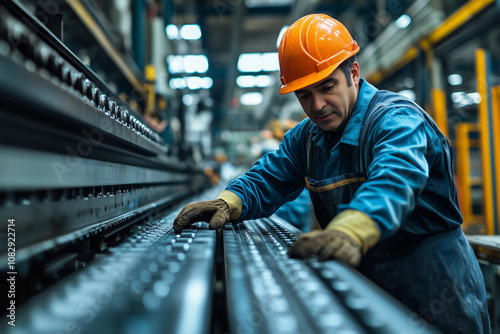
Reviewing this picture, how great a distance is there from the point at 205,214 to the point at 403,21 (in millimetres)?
3283

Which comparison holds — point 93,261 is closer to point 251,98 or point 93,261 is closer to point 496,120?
point 496,120

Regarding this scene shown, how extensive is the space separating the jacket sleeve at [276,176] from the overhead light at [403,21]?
103 inches

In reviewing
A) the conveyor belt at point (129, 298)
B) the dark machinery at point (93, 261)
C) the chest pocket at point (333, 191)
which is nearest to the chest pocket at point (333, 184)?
the chest pocket at point (333, 191)

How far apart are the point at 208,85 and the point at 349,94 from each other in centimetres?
677

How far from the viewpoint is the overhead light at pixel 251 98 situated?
8.96m

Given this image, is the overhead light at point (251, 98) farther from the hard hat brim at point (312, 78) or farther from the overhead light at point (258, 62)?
the hard hat brim at point (312, 78)

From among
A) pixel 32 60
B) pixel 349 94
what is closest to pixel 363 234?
pixel 349 94

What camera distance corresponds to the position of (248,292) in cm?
63

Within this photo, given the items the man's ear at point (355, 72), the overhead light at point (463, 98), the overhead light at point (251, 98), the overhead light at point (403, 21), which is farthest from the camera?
the overhead light at point (251, 98)

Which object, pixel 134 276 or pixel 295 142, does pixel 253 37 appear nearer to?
pixel 295 142

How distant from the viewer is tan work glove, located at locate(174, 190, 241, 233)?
127cm

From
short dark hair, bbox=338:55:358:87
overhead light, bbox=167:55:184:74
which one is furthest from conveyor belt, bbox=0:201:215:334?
overhead light, bbox=167:55:184:74

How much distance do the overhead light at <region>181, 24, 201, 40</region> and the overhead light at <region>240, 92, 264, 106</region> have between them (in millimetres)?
3162

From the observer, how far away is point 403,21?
12.0 feet
